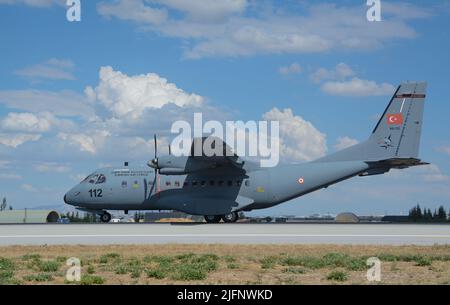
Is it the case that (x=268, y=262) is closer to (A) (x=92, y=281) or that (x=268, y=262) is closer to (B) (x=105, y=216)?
(A) (x=92, y=281)

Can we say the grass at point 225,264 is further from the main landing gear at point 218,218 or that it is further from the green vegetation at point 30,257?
the main landing gear at point 218,218

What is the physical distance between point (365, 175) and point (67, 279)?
28607 mm

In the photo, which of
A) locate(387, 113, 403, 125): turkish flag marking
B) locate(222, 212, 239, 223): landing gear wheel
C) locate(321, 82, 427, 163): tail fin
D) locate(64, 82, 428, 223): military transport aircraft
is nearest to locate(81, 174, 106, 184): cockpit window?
locate(64, 82, 428, 223): military transport aircraft

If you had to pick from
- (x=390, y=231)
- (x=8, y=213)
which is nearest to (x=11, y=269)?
(x=390, y=231)

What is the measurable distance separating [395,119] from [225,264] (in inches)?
1006

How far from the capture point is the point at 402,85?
37.9 m

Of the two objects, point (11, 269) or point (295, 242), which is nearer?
point (11, 269)

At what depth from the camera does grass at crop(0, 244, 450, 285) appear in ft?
42.5

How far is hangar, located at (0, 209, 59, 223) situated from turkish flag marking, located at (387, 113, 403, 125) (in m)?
32.3

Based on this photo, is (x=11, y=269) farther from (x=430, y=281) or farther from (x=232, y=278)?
(x=430, y=281)

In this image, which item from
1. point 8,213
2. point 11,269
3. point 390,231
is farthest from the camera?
point 8,213

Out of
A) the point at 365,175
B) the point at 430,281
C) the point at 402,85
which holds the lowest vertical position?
the point at 430,281

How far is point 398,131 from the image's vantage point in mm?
37500
